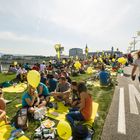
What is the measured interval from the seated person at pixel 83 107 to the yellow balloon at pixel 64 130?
773 mm

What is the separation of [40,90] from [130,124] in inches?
159

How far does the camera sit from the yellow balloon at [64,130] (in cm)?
469

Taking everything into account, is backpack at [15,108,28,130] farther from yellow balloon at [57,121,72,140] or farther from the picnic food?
yellow balloon at [57,121,72,140]

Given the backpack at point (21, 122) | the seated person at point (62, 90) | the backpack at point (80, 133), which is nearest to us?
the backpack at point (80, 133)

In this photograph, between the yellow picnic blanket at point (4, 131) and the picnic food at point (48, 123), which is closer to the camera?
the yellow picnic blanket at point (4, 131)

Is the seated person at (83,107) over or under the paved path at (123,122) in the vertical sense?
over

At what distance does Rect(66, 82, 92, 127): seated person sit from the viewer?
549 centimetres

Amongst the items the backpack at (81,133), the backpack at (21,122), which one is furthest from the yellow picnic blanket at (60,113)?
the backpack at (21,122)

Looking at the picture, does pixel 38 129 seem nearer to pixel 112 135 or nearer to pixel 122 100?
pixel 112 135

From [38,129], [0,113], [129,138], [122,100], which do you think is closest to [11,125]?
[0,113]

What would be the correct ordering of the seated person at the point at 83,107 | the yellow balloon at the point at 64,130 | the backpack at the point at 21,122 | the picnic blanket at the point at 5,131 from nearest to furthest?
the yellow balloon at the point at 64,130 < the picnic blanket at the point at 5,131 < the seated person at the point at 83,107 < the backpack at the point at 21,122

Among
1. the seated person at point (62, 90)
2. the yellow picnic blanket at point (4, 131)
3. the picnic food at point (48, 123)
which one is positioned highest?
the seated person at point (62, 90)

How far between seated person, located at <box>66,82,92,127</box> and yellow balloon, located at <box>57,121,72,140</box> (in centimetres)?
77

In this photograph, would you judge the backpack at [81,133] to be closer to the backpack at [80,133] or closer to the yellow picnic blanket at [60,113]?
the backpack at [80,133]
